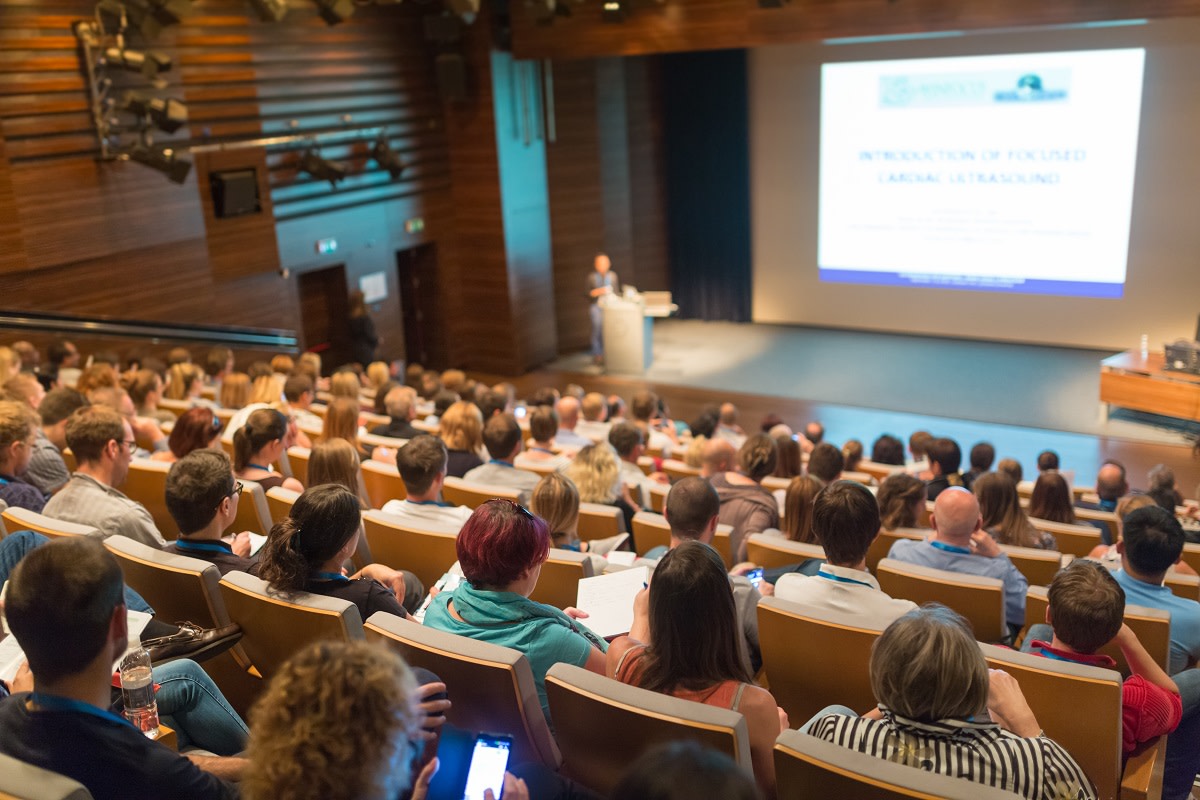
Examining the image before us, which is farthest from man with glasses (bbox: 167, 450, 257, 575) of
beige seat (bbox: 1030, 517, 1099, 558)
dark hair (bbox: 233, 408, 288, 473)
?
beige seat (bbox: 1030, 517, 1099, 558)

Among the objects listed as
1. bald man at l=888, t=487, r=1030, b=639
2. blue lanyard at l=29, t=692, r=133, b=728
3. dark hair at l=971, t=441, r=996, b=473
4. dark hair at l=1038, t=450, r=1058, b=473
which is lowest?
dark hair at l=1038, t=450, r=1058, b=473

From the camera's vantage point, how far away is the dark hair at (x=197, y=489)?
10.6 ft

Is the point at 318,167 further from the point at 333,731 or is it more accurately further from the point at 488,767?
the point at 333,731

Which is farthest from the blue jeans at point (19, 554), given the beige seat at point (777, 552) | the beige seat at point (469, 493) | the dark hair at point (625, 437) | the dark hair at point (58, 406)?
the dark hair at point (625, 437)

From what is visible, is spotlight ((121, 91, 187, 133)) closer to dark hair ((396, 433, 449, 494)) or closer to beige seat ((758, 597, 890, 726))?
dark hair ((396, 433, 449, 494))

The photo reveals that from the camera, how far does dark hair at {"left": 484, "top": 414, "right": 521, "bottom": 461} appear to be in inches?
209

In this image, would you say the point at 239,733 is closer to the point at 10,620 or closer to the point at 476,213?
the point at 10,620

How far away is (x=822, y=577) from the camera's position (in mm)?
3344

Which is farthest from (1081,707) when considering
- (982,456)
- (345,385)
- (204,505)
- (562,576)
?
(345,385)

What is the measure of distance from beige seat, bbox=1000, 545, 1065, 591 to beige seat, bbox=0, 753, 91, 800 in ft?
11.1

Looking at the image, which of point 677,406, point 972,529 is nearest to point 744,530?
point 972,529

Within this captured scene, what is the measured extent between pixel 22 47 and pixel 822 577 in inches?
299

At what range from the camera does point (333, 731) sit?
62.7 inches

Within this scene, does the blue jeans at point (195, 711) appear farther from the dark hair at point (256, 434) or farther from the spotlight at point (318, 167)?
the spotlight at point (318, 167)
